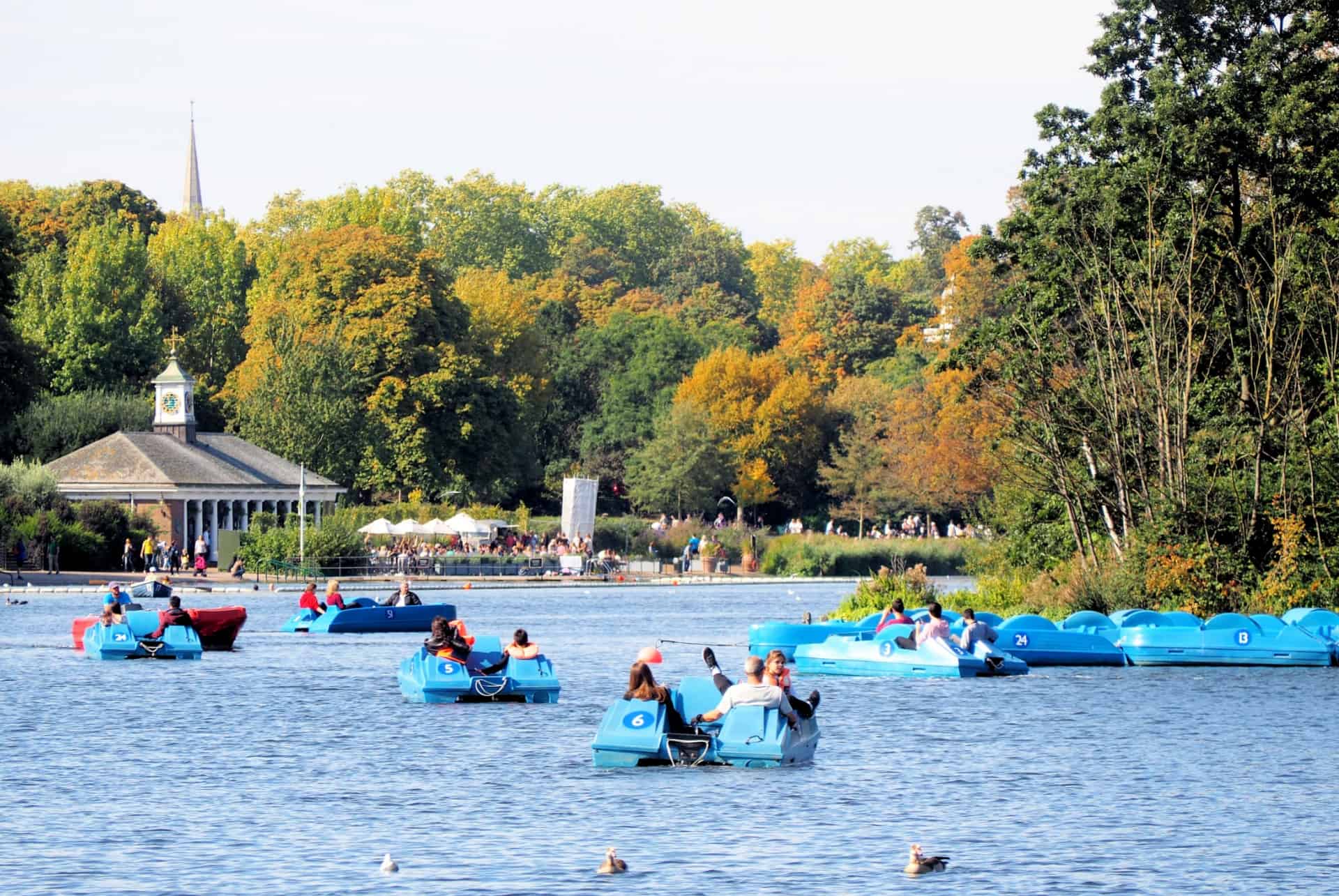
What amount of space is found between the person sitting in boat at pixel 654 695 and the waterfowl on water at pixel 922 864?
634 cm

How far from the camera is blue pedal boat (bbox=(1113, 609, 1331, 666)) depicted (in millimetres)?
43062

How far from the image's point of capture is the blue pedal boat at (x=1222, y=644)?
43.1 meters

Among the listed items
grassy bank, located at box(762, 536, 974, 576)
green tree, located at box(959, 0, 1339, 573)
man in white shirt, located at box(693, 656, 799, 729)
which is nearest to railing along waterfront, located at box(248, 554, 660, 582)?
grassy bank, located at box(762, 536, 974, 576)

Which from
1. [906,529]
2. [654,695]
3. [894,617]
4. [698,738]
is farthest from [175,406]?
[698,738]

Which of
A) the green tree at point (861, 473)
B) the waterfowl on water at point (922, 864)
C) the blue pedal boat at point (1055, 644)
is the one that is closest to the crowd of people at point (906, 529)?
the green tree at point (861, 473)

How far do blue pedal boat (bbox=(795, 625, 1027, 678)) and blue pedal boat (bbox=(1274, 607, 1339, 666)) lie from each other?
5.98 m

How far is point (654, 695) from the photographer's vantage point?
90.6 ft

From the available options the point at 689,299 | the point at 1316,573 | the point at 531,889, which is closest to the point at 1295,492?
the point at 1316,573

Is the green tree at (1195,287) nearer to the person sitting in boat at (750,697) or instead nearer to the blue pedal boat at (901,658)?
the blue pedal boat at (901,658)

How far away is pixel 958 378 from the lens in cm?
10538

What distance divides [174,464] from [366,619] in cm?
3935

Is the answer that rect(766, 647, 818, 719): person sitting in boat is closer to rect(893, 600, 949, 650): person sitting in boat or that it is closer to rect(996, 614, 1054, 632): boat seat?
rect(893, 600, 949, 650): person sitting in boat

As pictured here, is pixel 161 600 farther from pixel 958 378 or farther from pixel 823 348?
pixel 823 348

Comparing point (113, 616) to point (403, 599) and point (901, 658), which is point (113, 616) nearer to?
point (403, 599)
